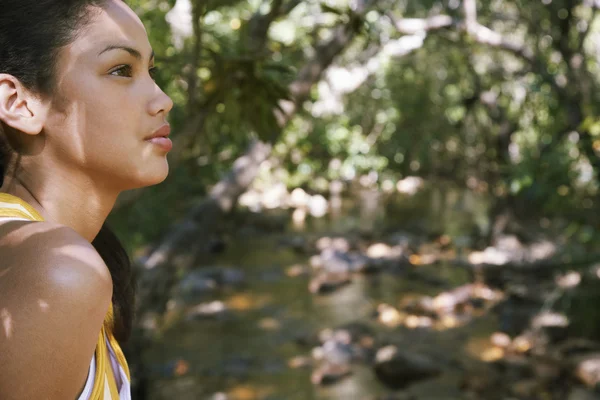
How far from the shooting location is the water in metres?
5.29

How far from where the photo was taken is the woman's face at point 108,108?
3.49 ft

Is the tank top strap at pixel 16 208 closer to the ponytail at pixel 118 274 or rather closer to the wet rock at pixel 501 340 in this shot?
the ponytail at pixel 118 274

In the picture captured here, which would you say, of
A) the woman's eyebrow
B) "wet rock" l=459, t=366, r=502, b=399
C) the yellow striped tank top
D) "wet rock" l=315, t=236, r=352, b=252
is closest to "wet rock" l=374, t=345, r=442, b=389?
"wet rock" l=459, t=366, r=502, b=399

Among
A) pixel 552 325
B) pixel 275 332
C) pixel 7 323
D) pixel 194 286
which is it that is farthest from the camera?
pixel 194 286

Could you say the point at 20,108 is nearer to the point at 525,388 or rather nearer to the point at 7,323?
the point at 7,323

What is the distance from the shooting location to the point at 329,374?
546cm

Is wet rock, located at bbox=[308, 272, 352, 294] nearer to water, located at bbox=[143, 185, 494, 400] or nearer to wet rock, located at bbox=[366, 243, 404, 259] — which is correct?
water, located at bbox=[143, 185, 494, 400]

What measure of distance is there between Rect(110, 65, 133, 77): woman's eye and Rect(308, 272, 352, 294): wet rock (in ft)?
21.8

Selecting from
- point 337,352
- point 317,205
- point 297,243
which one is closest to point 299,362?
point 337,352

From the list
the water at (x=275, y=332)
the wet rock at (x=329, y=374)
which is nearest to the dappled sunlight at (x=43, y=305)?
the water at (x=275, y=332)

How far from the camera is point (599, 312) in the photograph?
542 centimetres

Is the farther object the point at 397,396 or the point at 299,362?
the point at 299,362

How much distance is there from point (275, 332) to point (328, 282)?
5.04ft

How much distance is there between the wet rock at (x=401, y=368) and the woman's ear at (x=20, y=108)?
4.67 meters
